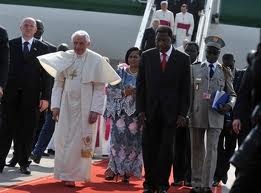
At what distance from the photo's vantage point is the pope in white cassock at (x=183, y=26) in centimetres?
2358

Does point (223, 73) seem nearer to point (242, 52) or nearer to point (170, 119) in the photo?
point (170, 119)

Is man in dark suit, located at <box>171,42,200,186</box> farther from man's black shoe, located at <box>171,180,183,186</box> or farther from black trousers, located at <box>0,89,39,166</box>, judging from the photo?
black trousers, located at <box>0,89,39,166</box>

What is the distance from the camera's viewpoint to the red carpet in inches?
336

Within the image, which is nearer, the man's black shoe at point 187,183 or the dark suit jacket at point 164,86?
the dark suit jacket at point 164,86

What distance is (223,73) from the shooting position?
912cm

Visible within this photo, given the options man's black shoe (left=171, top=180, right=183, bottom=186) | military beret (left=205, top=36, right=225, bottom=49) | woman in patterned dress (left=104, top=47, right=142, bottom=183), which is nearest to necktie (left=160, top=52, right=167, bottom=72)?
military beret (left=205, top=36, right=225, bottom=49)

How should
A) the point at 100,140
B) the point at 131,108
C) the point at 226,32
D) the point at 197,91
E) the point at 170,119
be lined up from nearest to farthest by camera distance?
the point at 170,119, the point at 197,91, the point at 131,108, the point at 100,140, the point at 226,32

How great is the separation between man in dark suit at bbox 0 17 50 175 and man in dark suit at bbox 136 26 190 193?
195cm

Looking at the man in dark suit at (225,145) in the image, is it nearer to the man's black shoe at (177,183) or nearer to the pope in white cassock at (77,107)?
the man's black shoe at (177,183)

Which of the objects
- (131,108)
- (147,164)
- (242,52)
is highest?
(242,52)

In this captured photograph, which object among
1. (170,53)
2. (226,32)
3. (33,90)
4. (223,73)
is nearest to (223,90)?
(223,73)

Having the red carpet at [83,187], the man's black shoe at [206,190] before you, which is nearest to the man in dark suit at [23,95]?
the red carpet at [83,187]

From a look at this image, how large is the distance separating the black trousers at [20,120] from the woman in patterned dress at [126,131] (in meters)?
1.01

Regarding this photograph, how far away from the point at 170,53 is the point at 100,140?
4.44 meters
